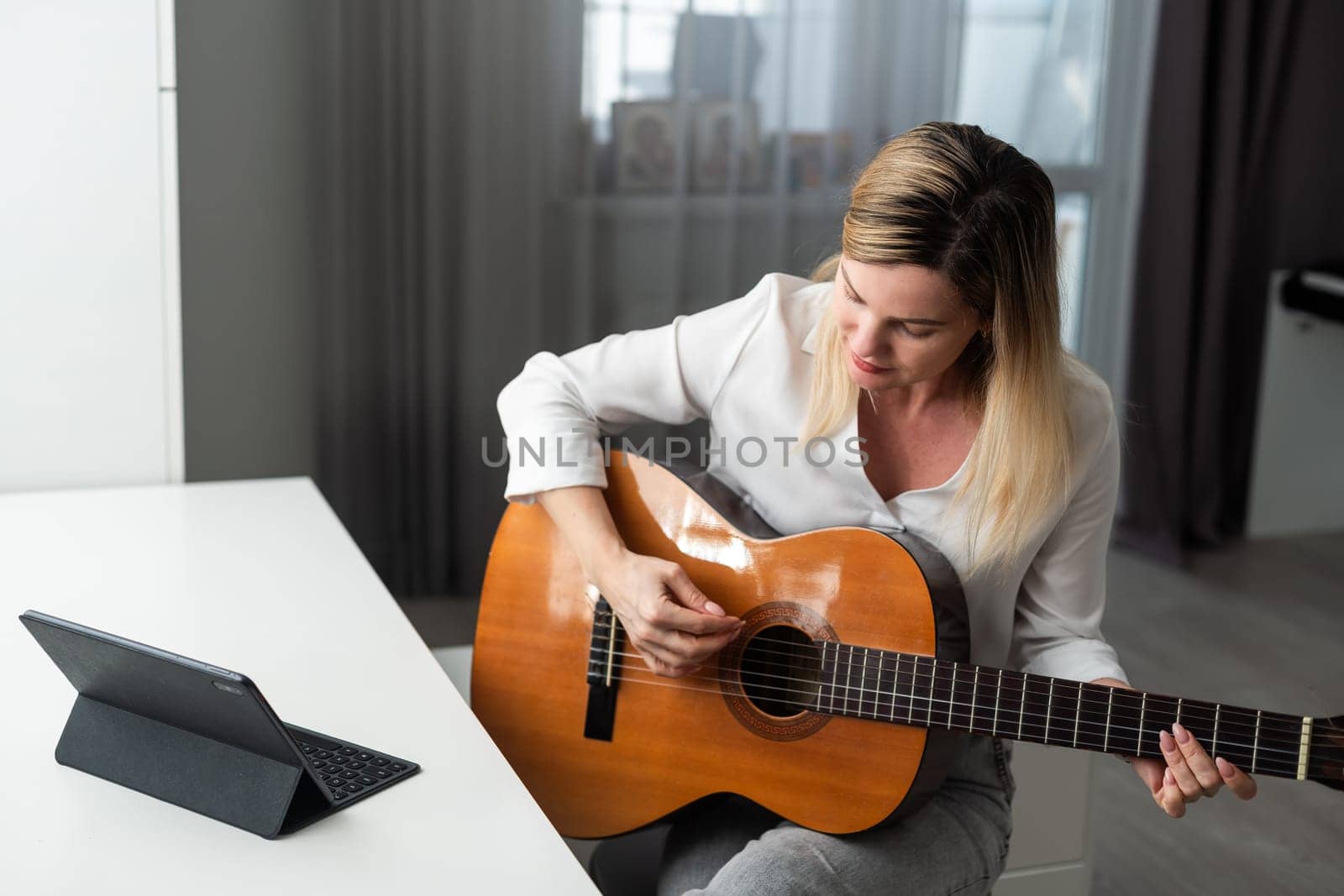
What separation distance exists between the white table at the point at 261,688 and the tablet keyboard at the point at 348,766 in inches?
0.6

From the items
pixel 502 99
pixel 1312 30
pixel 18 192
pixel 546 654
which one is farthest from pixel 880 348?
pixel 1312 30

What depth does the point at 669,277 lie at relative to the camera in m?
3.03

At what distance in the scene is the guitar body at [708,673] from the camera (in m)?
1.23

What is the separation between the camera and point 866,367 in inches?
48.6

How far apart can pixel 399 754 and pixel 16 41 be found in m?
1.06

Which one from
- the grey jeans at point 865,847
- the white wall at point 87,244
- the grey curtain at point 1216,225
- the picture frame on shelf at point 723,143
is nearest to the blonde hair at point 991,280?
the grey jeans at point 865,847

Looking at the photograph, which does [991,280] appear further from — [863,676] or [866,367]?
[863,676]

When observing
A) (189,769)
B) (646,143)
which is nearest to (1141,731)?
(189,769)

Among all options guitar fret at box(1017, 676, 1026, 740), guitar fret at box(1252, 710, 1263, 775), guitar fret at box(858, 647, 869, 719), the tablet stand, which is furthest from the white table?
guitar fret at box(1252, 710, 1263, 775)

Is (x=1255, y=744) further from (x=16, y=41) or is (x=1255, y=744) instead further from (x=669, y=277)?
(x=669, y=277)

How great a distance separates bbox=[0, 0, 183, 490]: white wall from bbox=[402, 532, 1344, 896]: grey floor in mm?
1192

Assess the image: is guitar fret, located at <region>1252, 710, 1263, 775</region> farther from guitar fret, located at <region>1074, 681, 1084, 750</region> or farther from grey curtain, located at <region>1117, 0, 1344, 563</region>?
grey curtain, located at <region>1117, 0, 1344, 563</region>

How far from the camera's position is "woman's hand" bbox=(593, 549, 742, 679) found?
1.24m

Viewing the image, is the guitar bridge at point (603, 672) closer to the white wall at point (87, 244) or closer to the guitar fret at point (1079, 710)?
the guitar fret at point (1079, 710)
